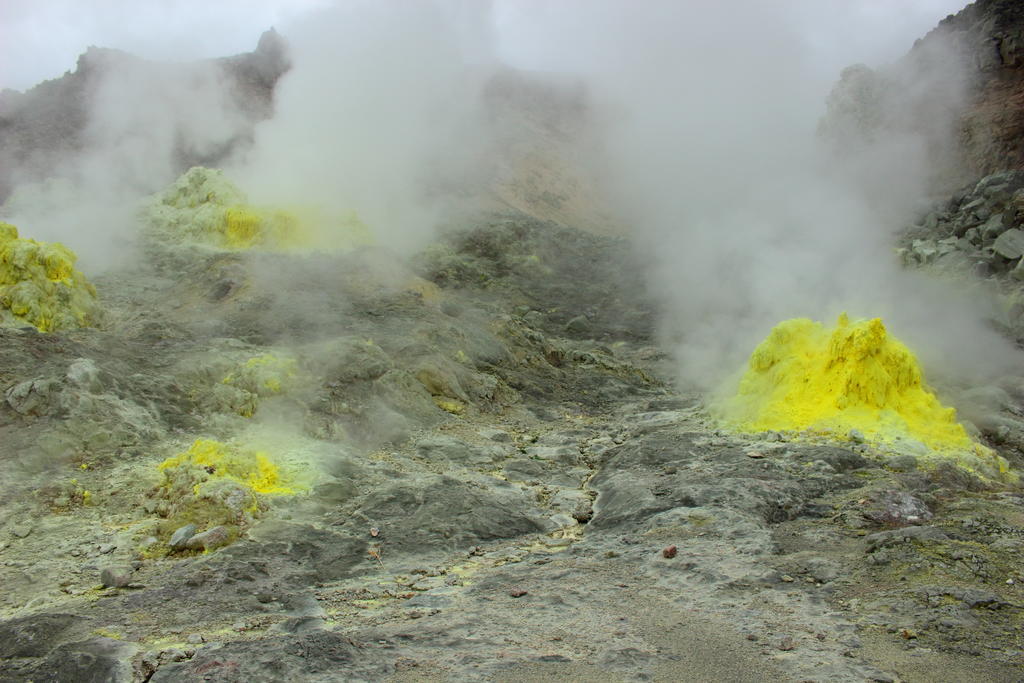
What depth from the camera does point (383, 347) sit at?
1017 centimetres

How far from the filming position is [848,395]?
8.17m

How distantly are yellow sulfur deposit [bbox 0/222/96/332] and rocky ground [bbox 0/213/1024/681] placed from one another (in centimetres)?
61

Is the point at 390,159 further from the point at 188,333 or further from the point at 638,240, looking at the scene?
the point at 188,333

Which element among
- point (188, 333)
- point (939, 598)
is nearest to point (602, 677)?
point (939, 598)

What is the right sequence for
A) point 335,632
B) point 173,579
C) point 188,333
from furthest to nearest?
1. point 188,333
2. point 173,579
3. point 335,632

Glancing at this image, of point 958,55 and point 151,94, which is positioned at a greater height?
point 958,55

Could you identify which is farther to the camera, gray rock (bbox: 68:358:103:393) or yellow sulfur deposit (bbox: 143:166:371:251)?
yellow sulfur deposit (bbox: 143:166:371:251)

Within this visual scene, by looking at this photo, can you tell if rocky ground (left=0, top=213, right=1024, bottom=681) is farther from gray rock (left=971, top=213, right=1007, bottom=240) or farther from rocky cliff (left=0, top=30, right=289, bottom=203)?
rocky cliff (left=0, top=30, right=289, bottom=203)

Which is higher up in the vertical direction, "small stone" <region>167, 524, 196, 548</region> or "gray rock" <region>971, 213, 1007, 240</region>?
"gray rock" <region>971, 213, 1007, 240</region>

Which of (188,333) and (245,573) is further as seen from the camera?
(188,333)

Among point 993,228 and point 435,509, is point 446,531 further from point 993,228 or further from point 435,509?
point 993,228

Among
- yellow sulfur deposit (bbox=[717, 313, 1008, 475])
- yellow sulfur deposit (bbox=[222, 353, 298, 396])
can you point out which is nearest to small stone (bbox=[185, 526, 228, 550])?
yellow sulfur deposit (bbox=[222, 353, 298, 396])

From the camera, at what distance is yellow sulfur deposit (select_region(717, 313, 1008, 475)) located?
25.3ft

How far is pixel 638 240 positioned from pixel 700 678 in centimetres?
1525
